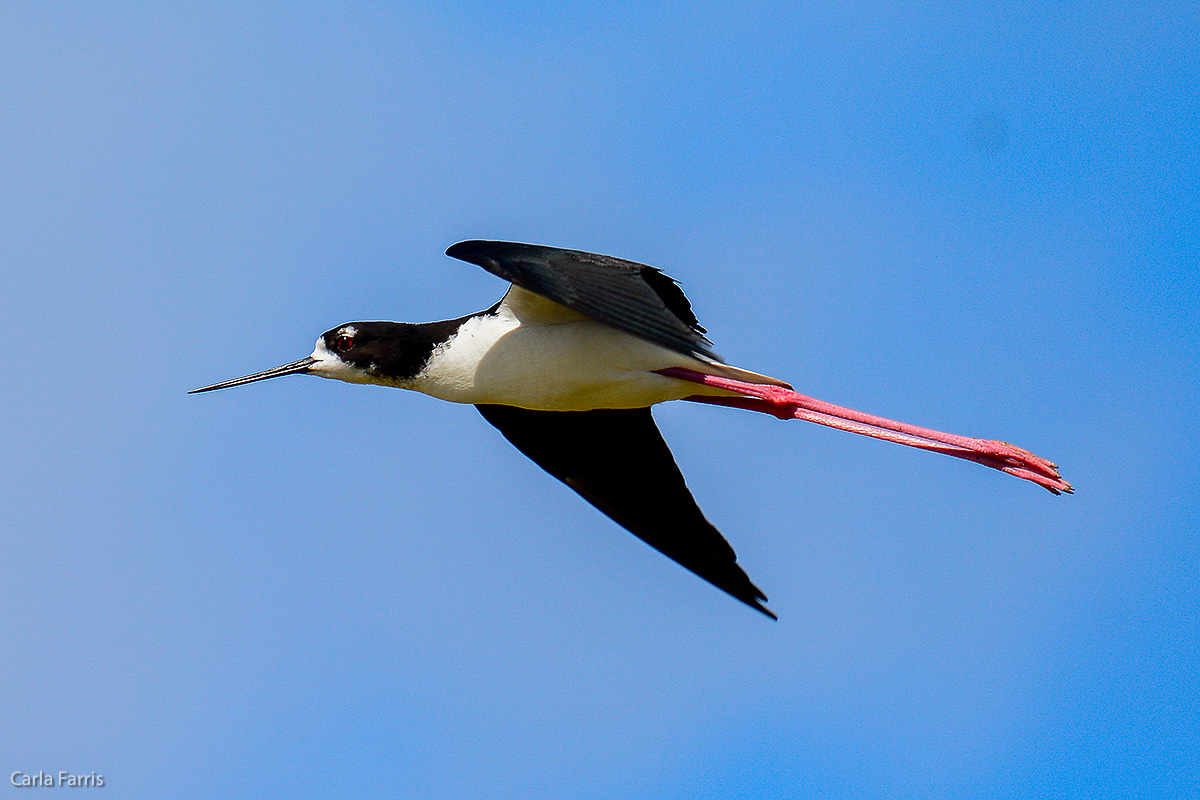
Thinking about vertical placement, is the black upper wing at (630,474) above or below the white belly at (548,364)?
below

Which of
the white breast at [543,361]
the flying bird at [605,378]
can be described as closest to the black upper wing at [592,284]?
the flying bird at [605,378]

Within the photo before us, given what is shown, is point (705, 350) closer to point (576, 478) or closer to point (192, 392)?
point (576, 478)

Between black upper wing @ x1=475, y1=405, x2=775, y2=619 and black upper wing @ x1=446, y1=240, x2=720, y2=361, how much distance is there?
1.33 m

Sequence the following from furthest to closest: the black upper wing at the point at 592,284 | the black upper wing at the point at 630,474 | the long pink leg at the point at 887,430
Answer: the black upper wing at the point at 630,474
the long pink leg at the point at 887,430
the black upper wing at the point at 592,284

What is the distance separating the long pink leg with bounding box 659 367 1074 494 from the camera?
693 centimetres

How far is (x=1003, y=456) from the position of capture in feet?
23.0

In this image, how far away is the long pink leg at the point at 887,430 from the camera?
693 cm

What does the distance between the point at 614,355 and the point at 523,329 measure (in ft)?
1.67

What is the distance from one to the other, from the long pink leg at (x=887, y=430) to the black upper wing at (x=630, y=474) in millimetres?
676

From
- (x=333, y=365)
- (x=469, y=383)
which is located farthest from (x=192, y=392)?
(x=469, y=383)

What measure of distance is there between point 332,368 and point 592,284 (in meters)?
1.97

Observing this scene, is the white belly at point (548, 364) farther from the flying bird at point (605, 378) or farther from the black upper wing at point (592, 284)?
the black upper wing at point (592, 284)

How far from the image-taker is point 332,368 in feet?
24.5

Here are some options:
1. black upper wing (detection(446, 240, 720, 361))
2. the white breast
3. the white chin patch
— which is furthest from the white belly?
black upper wing (detection(446, 240, 720, 361))
